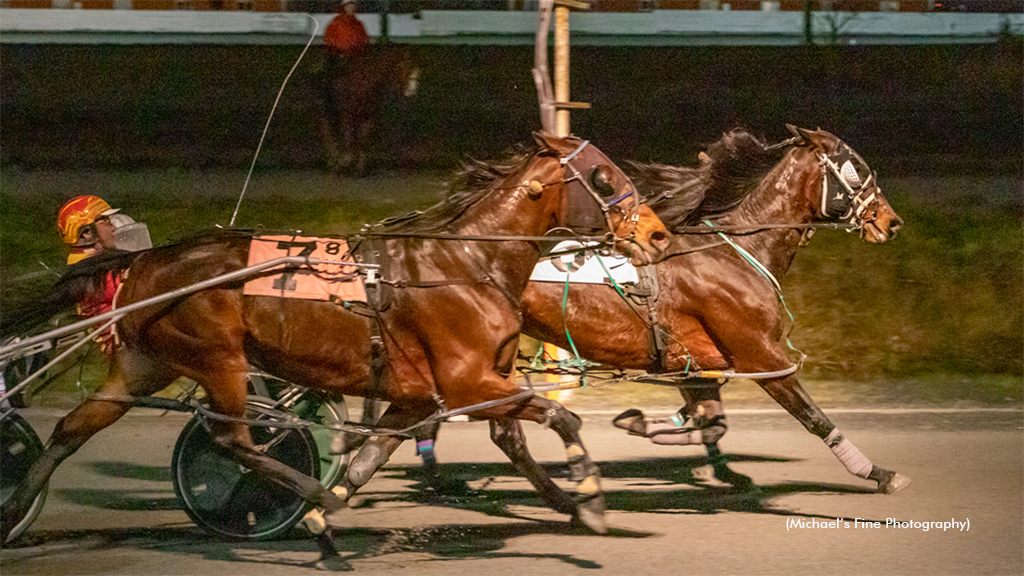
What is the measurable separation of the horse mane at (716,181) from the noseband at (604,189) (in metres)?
1.66

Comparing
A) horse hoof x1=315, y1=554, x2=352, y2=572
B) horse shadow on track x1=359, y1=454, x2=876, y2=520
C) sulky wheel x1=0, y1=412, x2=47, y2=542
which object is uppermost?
sulky wheel x1=0, y1=412, x2=47, y2=542

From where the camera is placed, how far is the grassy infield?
34.0 feet

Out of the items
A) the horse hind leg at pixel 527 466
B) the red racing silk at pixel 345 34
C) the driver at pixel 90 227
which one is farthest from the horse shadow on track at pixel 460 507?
the red racing silk at pixel 345 34

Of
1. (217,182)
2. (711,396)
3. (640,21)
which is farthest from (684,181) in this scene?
(640,21)

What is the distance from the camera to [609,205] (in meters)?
5.75

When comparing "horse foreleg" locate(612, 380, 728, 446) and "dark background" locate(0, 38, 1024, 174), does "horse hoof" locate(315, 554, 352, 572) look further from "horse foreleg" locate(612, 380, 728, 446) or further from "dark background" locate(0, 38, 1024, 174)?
"dark background" locate(0, 38, 1024, 174)

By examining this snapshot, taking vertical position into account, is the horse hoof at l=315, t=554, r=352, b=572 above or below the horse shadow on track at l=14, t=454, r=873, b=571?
above

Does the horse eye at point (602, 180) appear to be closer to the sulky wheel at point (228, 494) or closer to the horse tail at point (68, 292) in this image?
the sulky wheel at point (228, 494)

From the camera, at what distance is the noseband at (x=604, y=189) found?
5.75 metres

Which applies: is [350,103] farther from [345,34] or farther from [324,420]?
[324,420]

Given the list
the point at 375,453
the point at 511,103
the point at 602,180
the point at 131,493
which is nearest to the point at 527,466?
the point at 375,453

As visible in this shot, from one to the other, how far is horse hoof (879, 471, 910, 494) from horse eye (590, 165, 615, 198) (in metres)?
2.58

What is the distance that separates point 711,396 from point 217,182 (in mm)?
8544

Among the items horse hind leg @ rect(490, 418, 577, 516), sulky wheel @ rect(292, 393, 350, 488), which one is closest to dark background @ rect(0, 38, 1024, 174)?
sulky wheel @ rect(292, 393, 350, 488)
